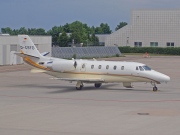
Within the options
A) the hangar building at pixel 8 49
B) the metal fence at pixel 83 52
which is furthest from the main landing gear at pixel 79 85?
the metal fence at pixel 83 52

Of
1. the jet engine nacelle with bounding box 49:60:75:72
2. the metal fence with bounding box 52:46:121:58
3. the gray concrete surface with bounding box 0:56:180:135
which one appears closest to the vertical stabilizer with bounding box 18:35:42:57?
the jet engine nacelle with bounding box 49:60:75:72

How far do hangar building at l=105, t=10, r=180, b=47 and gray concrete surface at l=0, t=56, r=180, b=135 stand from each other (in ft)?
283

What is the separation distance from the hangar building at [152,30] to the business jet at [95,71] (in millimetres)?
90397

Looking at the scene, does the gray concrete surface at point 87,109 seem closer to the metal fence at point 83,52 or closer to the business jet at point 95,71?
the business jet at point 95,71

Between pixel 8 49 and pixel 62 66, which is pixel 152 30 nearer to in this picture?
pixel 8 49

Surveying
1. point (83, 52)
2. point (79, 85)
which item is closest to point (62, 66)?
point (79, 85)

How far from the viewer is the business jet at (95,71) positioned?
39.8 m

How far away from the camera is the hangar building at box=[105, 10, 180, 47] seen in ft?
428

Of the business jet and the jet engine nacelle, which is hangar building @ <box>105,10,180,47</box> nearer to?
the business jet

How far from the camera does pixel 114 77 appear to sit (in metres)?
40.5

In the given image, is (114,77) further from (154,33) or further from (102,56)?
(154,33)

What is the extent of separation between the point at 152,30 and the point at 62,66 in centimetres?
9282

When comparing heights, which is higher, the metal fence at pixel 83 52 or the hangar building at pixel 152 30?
the hangar building at pixel 152 30

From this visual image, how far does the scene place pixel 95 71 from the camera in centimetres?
4112
